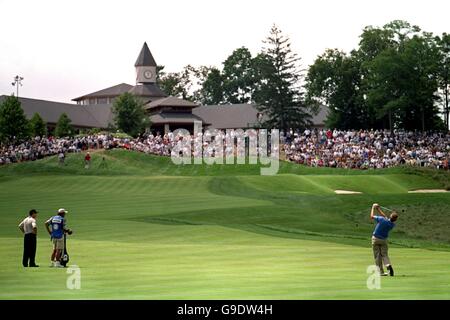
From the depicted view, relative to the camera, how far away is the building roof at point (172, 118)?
410 feet

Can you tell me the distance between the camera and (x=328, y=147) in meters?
84.6

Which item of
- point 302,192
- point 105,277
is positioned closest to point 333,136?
point 302,192

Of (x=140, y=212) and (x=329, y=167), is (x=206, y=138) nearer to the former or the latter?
(x=329, y=167)

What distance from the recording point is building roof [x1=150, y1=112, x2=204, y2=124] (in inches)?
4919

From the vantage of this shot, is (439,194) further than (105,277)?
Yes

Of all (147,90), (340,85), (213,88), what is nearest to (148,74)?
(147,90)

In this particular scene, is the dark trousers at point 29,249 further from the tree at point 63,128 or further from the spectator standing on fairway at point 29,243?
the tree at point 63,128

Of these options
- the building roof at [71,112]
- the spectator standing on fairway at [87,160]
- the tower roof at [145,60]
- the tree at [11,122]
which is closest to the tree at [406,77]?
the spectator standing on fairway at [87,160]

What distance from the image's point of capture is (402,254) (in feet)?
116

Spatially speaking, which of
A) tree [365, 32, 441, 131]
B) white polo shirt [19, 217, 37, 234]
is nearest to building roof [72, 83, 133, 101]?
tree [365, 32, 441, 131]

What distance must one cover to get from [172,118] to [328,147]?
4474 cm

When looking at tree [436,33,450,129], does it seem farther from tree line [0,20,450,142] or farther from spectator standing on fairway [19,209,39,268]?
spectator standing on fairway [19,209,39,268]

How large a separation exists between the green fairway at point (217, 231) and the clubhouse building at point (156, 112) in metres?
40.3
